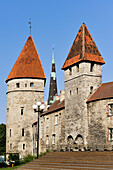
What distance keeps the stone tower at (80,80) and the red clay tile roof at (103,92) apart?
0.79m

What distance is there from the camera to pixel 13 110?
2087 inches

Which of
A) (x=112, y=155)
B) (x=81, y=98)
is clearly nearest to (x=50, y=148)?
(x=81, y=98)

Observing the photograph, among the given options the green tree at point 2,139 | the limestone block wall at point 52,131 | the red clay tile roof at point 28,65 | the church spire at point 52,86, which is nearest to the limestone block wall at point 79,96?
the limestone block wall at point 52,131

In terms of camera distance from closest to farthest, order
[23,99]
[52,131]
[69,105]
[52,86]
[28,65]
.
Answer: [69,105] < [52,131] < [23,99] < [28,65] < [52,86]

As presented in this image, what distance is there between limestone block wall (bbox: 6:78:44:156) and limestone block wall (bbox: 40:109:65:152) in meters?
3.80

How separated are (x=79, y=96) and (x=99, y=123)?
5.14 meters

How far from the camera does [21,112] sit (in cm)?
5269

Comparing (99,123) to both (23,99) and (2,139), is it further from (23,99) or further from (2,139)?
(2,139)

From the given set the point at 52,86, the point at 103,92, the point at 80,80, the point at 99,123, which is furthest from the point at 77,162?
the point at 52,86

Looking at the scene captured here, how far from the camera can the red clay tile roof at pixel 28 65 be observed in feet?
177

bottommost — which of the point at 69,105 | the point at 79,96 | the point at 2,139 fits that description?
the point at 2,139

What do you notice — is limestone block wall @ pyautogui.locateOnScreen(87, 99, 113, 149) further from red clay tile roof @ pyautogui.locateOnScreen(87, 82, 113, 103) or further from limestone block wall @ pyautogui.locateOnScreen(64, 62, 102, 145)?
limestone block wall @ pyautogui.locateOnScreen(64, 62, 102, 145)

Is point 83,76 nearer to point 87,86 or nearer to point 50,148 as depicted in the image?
point 87,86

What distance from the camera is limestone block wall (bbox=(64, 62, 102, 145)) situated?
119ft
